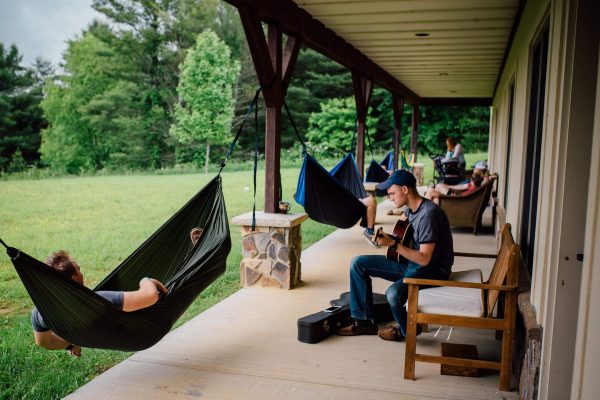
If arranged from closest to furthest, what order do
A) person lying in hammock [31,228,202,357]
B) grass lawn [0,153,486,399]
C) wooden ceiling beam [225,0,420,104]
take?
person lying in hammock [31,228,202,357] → grass lawn [0,153,486,399] → wooden ceiling beam [225,0,420,104]

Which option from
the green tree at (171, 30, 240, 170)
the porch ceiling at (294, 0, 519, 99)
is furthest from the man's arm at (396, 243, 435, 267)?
the green tree at (171, 30, 240, 170)

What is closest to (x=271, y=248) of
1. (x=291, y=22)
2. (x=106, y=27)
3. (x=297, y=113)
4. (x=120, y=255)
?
(x=291, y=22)

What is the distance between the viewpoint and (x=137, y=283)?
3020 mm

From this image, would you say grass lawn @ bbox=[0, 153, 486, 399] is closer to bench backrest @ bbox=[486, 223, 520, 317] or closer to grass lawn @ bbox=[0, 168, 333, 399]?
grass lawn @ bbox=[0, 168, 333, 399]

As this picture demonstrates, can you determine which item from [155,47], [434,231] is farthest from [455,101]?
[155,47]

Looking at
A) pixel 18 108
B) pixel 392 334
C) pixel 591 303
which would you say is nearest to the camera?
pixel 591 303

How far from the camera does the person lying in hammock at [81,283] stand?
234 cm

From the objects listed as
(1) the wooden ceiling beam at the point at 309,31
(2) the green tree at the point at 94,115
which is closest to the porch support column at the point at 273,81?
(1) the wooden ceiling beam at the point at 309,31

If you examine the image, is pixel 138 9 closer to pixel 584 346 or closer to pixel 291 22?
pixel 291 22

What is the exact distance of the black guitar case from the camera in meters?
3.12

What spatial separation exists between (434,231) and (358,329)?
0.75 metres

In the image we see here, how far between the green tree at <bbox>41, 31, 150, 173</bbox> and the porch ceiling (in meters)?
16.4

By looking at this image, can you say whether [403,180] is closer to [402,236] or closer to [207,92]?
[402,236]

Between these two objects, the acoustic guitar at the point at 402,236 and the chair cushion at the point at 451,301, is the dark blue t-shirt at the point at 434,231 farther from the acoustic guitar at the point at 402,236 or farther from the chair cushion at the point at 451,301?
the chair cushion at the point at 451,301
